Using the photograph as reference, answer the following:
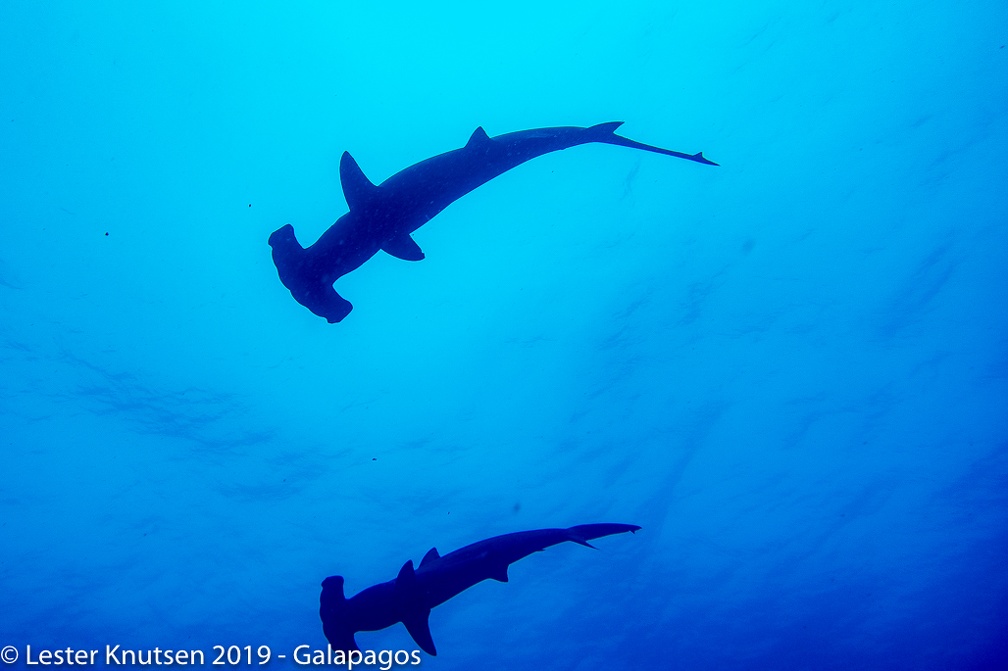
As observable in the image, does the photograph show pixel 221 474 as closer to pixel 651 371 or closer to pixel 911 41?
pixel 651 371

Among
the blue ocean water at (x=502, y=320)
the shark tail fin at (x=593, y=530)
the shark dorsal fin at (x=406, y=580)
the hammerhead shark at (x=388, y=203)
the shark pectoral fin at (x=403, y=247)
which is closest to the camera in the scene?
the hammerhead shark at (x=388, y=203)

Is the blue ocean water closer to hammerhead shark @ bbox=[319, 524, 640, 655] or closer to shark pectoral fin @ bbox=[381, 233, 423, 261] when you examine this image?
shark pectoral fin @ bbox=[381, 233, 423, 261]

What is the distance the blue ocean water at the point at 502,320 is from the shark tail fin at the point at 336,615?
7.27 meters

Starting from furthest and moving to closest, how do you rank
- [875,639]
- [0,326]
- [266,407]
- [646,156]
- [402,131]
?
[875,639] < [266,407] < [0,326] < [646,156] < [402,131]

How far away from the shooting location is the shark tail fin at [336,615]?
7.08 metres

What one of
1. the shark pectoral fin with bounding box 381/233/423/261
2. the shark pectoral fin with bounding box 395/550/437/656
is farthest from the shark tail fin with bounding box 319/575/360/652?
the shark pectoral fin with bounding box 381/233/423/261

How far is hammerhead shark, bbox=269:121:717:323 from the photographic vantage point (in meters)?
5.27

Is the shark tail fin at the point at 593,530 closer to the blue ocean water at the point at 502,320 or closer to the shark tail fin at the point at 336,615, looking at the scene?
the shark tail fin at the point at 336,615

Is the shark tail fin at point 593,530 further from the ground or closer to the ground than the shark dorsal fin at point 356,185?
closer to the ground

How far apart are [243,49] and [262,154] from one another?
6.31 ft

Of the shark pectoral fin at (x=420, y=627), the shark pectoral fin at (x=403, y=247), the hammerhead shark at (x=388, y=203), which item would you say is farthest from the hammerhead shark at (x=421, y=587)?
the shark pectoral fin at (x=403, y=247)

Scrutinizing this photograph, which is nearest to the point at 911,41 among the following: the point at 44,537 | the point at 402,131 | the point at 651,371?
the point at 651,371

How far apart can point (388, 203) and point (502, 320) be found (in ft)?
28.7

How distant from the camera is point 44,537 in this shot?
1662 centimetres
